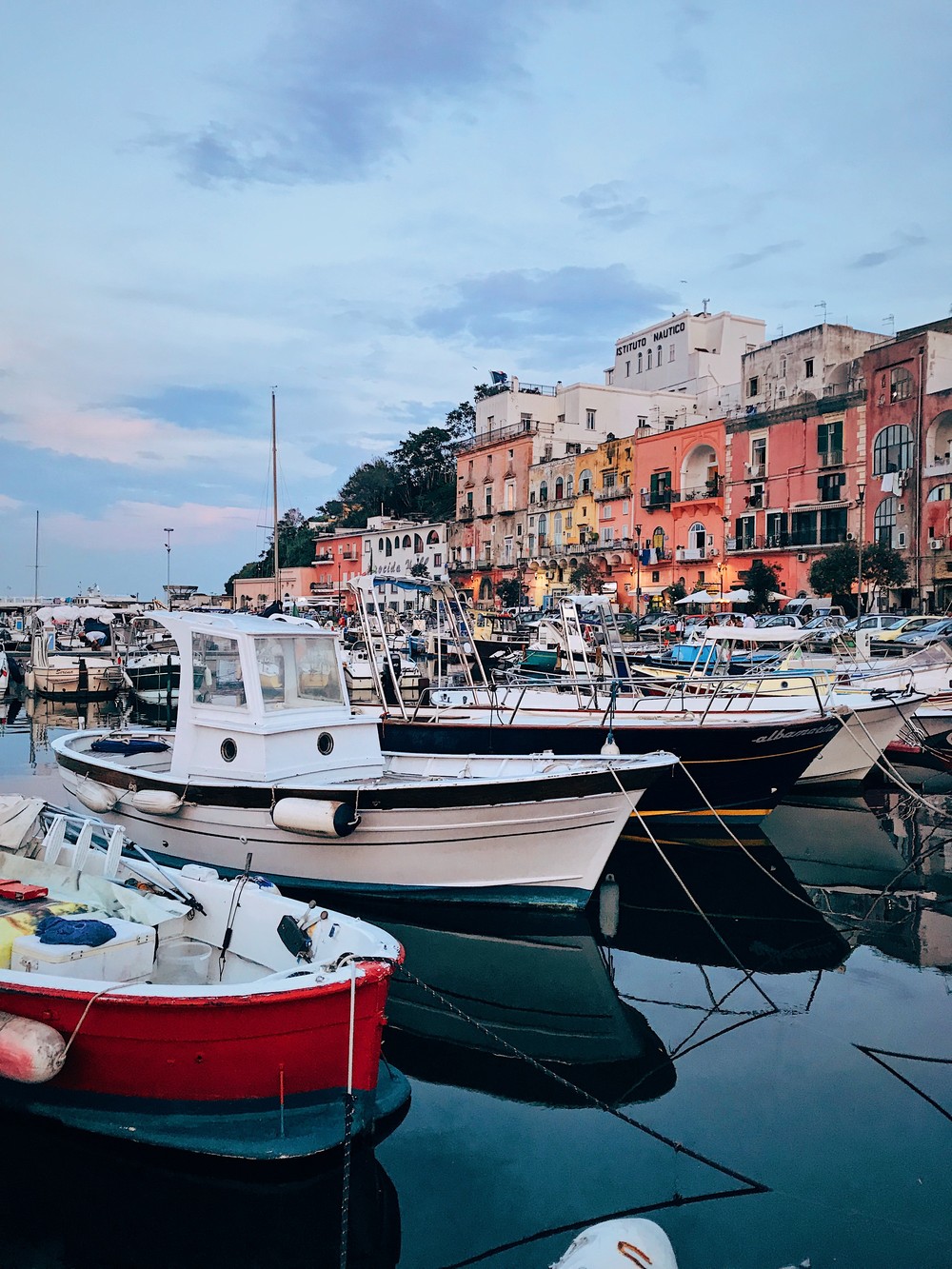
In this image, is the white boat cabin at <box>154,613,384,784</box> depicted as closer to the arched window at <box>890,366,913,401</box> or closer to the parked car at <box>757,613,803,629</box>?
the parked car at <box>757,613,803,629</box>

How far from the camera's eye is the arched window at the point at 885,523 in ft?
117

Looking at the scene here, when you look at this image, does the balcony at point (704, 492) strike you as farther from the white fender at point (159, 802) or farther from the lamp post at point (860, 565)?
the white fender at point (159, 802)

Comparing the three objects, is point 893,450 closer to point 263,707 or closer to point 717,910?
point 717,910

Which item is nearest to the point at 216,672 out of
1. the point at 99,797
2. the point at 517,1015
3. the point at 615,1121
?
the point at 99,797

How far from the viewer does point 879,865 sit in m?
11.7

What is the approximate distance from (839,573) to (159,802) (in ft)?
103

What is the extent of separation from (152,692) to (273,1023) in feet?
95.4

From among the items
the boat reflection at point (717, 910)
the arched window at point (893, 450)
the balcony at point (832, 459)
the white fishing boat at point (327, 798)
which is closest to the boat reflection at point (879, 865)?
the boat reflection at point (717, 910)

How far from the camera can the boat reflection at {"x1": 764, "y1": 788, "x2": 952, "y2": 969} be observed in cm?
927

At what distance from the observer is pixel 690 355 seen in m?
54.9

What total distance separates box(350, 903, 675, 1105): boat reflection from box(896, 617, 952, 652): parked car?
1819 cm

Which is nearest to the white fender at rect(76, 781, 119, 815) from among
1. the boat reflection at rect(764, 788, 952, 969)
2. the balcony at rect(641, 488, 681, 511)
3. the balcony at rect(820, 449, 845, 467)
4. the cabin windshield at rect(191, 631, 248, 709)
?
the cabin windshield at rect(191, 631, 248, 709)

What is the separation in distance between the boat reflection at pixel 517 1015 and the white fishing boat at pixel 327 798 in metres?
0.37

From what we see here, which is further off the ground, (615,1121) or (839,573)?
(839,573)
